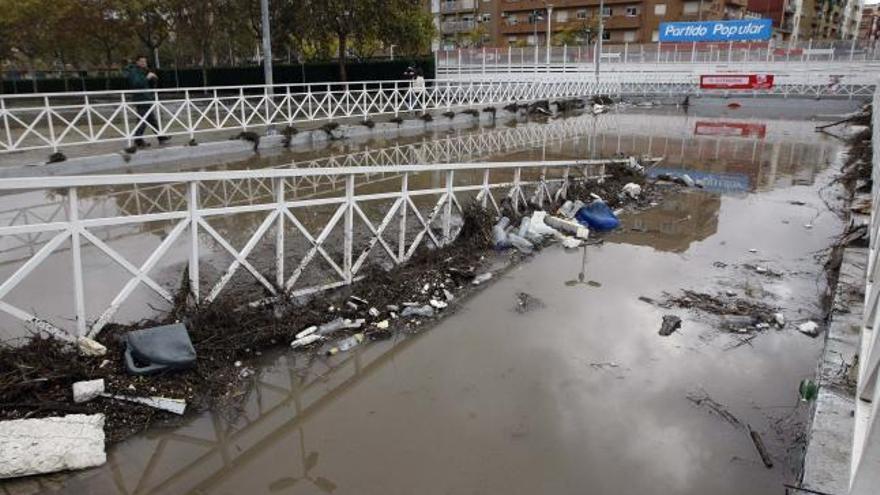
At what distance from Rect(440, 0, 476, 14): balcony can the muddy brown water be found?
62.3m

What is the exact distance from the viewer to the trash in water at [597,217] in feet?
25.3

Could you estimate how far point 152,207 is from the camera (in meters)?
8.25

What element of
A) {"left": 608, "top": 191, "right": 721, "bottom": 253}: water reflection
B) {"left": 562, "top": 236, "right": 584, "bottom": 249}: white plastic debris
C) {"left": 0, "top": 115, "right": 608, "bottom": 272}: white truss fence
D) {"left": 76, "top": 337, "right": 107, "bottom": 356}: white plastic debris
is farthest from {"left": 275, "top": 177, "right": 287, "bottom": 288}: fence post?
{"left": 608, "top": 191, "right": 721, "bottom": 253}: water reflection

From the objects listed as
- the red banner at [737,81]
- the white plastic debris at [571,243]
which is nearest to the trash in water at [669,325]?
the white plastic debris at [571,243]

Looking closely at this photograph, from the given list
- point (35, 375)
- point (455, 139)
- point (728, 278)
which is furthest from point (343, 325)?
point (455, 139)

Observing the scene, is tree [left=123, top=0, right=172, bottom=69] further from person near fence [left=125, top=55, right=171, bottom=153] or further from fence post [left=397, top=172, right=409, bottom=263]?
fence post [left=397, top=172, right=409, bottom=263]

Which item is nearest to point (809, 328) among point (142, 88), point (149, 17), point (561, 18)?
point (142, 88)

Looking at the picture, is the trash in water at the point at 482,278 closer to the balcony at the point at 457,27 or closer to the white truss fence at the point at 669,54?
the white truss fence at the point at 669,54

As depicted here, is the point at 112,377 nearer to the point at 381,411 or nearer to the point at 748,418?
the point at 381,411

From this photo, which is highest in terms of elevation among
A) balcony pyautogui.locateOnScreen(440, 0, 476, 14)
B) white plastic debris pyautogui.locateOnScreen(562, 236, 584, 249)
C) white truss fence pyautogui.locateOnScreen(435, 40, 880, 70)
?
balcony pyautogui.locateOnScreen(440, 0, 476, 14)

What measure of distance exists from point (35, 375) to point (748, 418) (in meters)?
3.98

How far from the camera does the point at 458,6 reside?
63812 millimetres

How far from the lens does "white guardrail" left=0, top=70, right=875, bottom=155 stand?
45.3ft

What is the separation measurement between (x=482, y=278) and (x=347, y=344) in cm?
187
